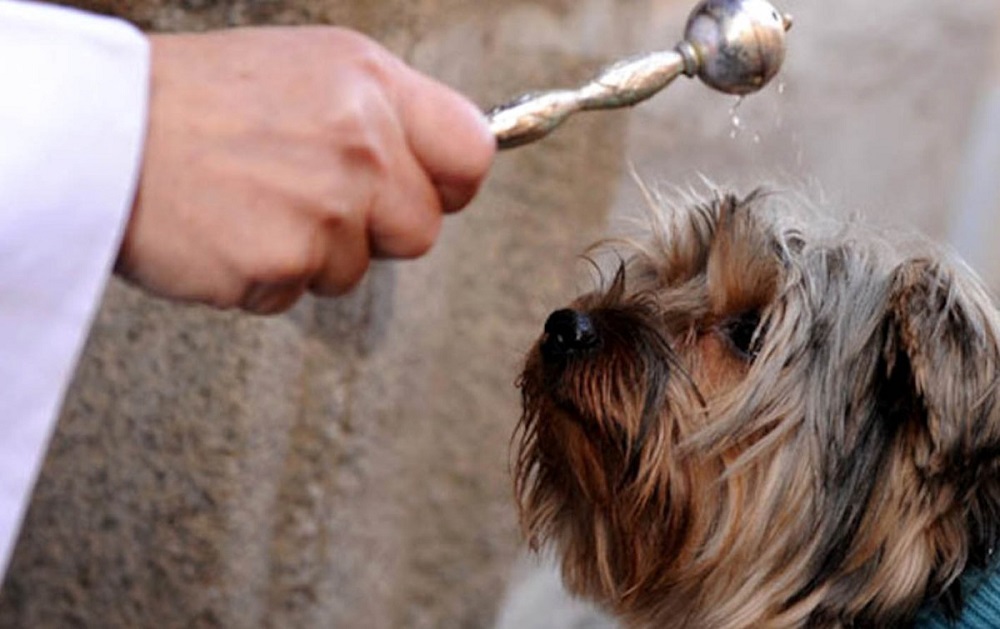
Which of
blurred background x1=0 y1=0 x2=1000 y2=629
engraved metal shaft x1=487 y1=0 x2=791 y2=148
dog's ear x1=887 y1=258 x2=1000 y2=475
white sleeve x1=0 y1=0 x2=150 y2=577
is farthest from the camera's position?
blurred background x1=0 y1=0 x2=1000 y2=629

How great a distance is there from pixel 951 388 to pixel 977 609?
265mm

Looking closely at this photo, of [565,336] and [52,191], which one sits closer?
[52,191]

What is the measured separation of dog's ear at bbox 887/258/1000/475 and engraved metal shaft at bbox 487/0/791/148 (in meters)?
0.58

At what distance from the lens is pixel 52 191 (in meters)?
1.25

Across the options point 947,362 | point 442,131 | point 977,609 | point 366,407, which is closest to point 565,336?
point 947,362

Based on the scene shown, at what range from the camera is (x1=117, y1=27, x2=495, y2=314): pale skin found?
4.29 ft

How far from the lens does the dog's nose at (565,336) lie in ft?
7.78

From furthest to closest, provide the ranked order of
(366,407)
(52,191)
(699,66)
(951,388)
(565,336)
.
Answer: (366,407)
(565,336)
(951,388)
(699,66)
(52,191)

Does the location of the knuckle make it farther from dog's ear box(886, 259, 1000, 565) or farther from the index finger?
dog's ear box(886, 259, 1000, 565)

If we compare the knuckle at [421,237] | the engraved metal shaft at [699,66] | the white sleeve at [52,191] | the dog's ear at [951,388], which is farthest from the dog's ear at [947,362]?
the white sleeve at [52,191]

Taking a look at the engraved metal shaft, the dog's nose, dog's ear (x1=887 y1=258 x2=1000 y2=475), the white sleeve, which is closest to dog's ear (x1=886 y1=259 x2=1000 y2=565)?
dog's ear (x1=887 y1=258 x2=1000 y2=475)

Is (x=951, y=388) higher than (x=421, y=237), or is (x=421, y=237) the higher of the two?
(x=421, y=237)

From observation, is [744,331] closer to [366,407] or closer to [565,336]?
[565,336]

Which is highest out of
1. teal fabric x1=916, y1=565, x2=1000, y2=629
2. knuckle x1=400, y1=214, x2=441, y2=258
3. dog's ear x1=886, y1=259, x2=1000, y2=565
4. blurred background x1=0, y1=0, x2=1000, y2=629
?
knuckle x1=400, y1=214, x2=441, y2=258
